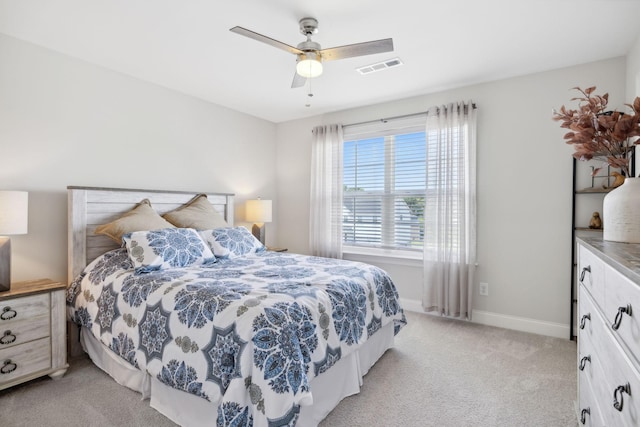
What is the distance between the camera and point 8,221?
84.6 inches

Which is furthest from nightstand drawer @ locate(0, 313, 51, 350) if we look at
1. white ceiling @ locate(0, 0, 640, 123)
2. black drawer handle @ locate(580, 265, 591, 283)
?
black drawer handle @ locate(580, 265, 591, 283)

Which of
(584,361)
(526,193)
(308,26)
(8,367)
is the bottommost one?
(8,367)

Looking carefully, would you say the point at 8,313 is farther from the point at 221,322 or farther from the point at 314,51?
the point at 314,51

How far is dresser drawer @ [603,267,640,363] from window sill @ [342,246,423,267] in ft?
8.67

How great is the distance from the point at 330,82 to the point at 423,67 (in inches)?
36.3

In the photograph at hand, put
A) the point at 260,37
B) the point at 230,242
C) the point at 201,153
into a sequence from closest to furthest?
the point at 260,37 < the point at 230,242 < the point at 201,153

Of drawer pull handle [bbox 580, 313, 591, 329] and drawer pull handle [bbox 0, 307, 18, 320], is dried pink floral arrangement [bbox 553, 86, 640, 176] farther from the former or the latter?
drawer pull handle [bbox 0, 307, 18, 320]

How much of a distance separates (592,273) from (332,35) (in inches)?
86.2

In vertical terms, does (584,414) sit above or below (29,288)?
below

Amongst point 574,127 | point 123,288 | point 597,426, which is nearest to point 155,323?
point 123,288

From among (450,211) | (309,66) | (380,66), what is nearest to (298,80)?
(309,66)

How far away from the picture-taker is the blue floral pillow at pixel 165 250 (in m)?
2.39

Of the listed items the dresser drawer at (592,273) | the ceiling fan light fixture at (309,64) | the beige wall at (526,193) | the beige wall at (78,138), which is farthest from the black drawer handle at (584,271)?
the beige wall at (78,138)

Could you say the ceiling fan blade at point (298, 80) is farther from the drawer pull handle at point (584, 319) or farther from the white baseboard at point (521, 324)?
the white baseboard at point (521, 324)
